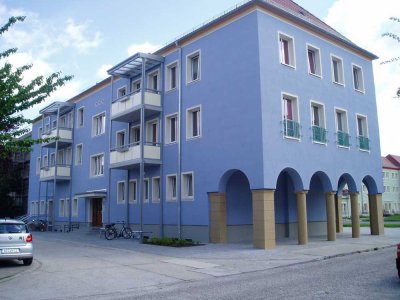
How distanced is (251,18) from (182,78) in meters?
5.65

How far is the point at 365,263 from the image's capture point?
44.7 ft

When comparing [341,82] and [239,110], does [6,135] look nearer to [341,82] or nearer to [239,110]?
[239,110]

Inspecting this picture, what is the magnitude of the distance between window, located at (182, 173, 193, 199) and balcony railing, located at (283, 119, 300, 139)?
18.9 ft

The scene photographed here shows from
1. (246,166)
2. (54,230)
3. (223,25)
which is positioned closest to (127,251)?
(246,166)

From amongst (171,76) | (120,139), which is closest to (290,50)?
(171,76)

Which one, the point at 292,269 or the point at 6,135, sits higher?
the point at 6,135

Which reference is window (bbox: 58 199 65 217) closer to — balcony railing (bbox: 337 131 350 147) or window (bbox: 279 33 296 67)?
window (bbox: 279 33 296 67)

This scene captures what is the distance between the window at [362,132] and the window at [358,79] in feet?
6.23

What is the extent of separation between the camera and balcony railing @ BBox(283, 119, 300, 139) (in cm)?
2039

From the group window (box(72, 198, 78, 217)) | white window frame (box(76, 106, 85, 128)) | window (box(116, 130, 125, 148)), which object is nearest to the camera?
window (box(116, 130, 125, 148))

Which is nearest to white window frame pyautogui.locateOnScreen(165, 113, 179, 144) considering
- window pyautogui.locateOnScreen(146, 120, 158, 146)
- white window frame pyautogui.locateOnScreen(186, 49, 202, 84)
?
window pyautogui.locateOnScreen(146, 120, 158, 146)

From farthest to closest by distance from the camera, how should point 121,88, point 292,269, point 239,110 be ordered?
point 121,88
point 239,110
point 292,269

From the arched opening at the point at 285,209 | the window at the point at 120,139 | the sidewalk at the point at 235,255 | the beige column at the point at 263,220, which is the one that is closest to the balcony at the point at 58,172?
the window at the point at 120,139

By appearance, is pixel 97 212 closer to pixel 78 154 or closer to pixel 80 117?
pixel 78 154
